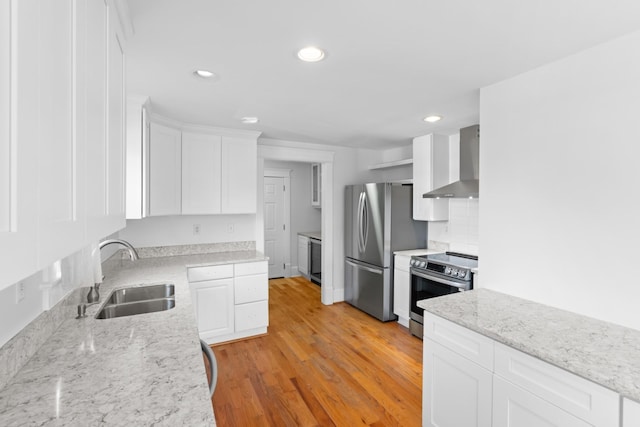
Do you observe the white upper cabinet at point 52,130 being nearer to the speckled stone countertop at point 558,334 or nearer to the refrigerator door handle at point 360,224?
the speckled stone countertop at point 558,334

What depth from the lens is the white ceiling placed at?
1299mm

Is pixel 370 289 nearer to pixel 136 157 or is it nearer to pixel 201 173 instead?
pixel 201 173

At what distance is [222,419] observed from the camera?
82.0 inches

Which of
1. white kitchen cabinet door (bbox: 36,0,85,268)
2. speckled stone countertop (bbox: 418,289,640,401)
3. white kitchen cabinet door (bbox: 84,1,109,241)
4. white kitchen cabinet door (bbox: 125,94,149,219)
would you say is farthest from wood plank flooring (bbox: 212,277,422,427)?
white kitchen cabinet door (bbox: 36,0,85,268)

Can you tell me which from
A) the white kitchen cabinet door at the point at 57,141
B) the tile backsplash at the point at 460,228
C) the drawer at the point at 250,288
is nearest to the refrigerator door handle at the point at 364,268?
the tile backsplash at the point at 460,228

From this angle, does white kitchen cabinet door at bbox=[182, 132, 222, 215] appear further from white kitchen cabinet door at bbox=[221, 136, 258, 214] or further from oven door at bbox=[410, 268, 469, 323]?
oven door at bbox=[410, 268, 469, 323]

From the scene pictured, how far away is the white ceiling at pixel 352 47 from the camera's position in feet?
4.26

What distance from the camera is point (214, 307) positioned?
310 cm

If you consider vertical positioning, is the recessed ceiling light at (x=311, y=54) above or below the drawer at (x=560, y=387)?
above

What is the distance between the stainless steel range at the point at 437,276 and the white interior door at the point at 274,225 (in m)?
3.05

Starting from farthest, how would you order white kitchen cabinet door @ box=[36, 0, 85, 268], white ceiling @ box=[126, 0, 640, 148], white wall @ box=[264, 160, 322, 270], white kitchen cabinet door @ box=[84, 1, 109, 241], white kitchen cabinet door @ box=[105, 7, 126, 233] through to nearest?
white wall @ box=[264, 160, 322, 270], white ceiling @ box=[126, 0, 640, 148], white kitchen cabinet door @ box=[105, 7, 126, 233], white kitchen cabinet door @ box=[84, 1, 109, 241], white kitchen cabinet door @ box=[36, 0, 85, 268]

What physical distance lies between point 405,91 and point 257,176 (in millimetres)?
2163

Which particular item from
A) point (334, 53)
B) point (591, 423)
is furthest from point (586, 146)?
point (334, 53)

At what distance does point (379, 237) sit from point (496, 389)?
240 cm
